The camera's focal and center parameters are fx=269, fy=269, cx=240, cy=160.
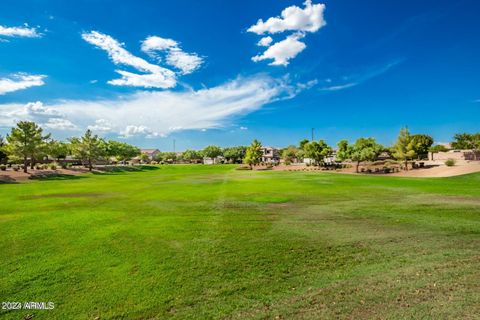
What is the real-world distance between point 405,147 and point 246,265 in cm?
7855

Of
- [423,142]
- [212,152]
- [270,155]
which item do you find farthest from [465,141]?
[212,152]

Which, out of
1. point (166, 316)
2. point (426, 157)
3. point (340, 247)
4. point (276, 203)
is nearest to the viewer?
point (166, 316)

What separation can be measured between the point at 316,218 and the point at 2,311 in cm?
1428

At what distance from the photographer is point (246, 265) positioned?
9.30 meters

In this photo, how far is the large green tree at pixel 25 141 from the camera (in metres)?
59.0

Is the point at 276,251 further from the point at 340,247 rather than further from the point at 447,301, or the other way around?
the point at 447,301

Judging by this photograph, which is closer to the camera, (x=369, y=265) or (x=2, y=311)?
(x=2, y=311)

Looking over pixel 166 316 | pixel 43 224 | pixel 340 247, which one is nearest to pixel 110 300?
pixel 166 316

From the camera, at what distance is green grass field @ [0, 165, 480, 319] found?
6.70 meters

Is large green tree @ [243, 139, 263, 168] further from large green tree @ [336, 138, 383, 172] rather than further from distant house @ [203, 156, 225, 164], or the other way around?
distant house @ [203, 156, 225, 164]

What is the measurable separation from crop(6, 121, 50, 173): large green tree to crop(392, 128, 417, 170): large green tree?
3570 inches

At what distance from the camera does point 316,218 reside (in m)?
16.3

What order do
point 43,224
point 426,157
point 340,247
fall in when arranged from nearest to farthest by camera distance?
point 340,247
point 43,224
point 426,157

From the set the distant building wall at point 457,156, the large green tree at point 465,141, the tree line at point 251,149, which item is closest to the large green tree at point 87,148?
the tree line at point 251,149
